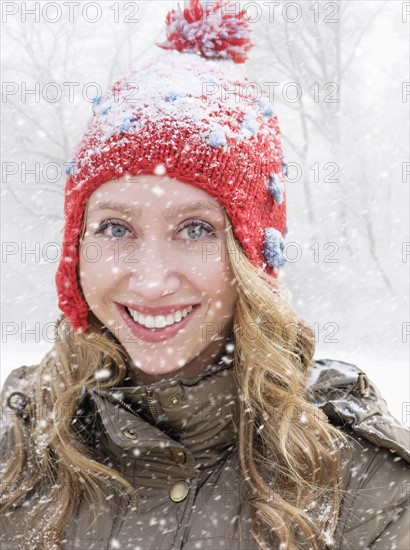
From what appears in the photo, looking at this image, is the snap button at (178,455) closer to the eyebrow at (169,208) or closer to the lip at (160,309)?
the lip at (160,309)

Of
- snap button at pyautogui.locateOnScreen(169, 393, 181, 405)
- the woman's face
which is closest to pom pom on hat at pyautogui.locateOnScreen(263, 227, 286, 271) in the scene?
the woman's face

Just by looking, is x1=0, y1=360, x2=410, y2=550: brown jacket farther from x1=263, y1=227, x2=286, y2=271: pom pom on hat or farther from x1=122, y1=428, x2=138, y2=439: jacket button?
x1=263, y1=227, x2=286, y2=271: pom pom on hat

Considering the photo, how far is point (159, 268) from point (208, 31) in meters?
0.97

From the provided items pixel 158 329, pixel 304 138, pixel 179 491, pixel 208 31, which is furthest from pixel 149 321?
pixel 304 138

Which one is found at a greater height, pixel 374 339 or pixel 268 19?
pixel 268 19

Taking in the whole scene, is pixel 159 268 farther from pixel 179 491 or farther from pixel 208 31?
pixel 208 31

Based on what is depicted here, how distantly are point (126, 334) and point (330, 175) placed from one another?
32.5 feet

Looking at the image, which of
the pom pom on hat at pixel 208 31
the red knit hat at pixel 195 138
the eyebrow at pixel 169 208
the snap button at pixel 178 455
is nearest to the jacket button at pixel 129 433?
the snap button at pixel 178 455

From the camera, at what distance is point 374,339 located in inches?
396

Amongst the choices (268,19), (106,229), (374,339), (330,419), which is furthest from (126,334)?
(268,19)

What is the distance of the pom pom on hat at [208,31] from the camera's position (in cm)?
227

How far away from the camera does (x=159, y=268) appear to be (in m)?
1.84

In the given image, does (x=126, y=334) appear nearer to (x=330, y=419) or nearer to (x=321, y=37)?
(x=330, y=419)

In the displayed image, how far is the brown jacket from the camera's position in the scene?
5.84 ft
